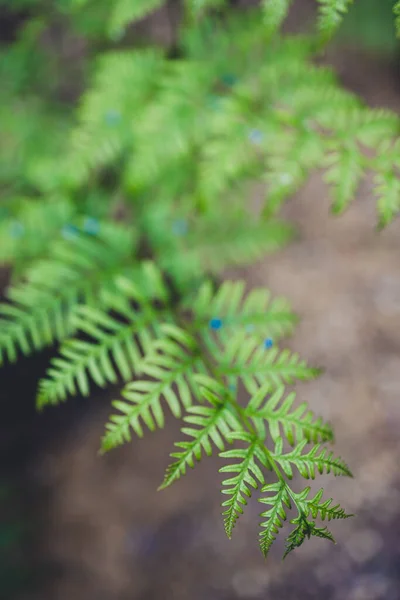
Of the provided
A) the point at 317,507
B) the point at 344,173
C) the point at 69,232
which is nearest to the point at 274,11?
the point at 344,173

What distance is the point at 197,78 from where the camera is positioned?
86.4 inches

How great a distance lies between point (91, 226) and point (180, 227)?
494 millimetres

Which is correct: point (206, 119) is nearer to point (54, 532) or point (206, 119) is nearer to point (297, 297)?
point (297, 297)

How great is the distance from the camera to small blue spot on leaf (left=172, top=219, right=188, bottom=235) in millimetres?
2629

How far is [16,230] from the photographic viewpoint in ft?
8.01

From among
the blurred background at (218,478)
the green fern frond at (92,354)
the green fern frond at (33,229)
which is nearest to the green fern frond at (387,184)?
the green fern frond at (92,354)

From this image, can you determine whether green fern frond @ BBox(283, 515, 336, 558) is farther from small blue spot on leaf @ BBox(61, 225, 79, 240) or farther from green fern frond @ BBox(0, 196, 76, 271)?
green fern frond @ BBox(0, 196, 76, 271)

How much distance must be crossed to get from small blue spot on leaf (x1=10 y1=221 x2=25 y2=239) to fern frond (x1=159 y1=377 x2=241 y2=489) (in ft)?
4.70

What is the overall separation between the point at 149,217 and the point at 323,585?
6.60 feet

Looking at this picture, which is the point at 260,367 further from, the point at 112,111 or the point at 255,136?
the point at 112,111

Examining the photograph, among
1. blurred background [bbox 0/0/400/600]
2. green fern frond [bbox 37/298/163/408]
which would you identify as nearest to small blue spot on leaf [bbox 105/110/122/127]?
green fern frond [bbox 37/298/163/408]

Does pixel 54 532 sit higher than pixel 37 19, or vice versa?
pixel 37 19

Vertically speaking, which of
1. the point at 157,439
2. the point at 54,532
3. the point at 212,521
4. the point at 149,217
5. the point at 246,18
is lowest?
the point at 54,532

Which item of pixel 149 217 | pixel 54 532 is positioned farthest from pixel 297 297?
pixel 54 532
